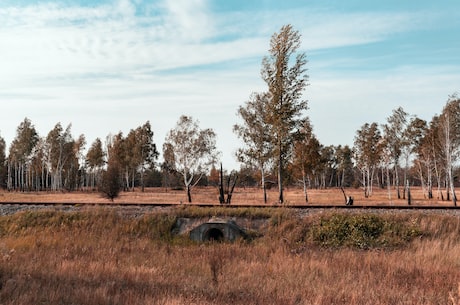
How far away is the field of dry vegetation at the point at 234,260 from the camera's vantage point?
21.9 feet

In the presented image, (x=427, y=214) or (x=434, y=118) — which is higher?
(x=434, y=118)

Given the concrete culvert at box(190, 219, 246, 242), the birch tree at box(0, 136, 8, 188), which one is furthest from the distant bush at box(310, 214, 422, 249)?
the birch tree at box(0, 136, 8, 188)

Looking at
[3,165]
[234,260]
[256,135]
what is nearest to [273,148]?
[256,135]

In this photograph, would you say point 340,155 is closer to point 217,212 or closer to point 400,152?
point 400,152

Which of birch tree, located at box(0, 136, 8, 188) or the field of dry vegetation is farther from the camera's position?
birch tree, located at box(0, 136, 8, 188)

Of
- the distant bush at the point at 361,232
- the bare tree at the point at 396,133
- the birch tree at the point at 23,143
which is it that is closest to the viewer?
the distant bush at the point at 361,232

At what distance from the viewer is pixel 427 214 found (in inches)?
597

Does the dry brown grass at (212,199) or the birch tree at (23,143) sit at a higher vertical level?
the birch tree at (23,143)

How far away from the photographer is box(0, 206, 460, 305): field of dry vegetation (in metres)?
6.68

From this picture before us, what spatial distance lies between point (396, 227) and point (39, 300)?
40.2 ft

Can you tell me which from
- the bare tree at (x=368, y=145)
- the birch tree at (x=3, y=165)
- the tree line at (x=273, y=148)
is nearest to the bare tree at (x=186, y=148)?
the tree line at (x=273, y=148)

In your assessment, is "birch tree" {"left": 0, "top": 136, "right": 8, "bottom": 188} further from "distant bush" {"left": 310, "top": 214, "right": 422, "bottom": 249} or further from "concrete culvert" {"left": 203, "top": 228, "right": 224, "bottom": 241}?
"distant bush" {"left": 310, "top": 214, "right": 422, "bottom": 249}

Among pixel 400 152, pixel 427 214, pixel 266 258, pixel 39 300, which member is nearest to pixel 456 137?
pixel 400 152

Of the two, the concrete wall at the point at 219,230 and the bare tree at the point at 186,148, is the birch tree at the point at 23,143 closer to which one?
the bare tree at the point at 186,148
